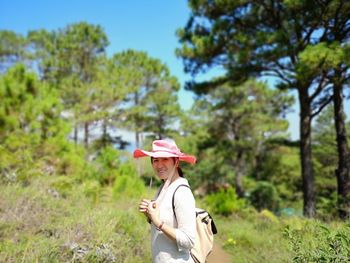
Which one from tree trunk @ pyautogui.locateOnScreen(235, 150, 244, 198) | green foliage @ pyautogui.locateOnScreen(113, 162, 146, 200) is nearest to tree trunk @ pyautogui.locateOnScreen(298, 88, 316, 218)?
green foliage @ pyautogui.locateOnScreen(113, 162, 146, 200)

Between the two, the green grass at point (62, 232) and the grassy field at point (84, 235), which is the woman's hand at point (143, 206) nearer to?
the grassy field at point (84, 235)

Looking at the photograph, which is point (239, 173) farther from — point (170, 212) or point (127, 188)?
point (170, 212)

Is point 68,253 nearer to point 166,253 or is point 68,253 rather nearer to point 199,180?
point 166,253

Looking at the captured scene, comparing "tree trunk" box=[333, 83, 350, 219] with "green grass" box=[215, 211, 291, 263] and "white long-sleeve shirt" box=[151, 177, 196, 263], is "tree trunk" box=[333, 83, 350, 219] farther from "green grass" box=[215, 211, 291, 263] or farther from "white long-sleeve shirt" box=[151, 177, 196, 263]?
"white long-sleeve shirt" box=[151, 177, 196, 263]

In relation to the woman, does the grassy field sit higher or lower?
lower

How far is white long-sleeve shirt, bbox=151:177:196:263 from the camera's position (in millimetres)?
2080

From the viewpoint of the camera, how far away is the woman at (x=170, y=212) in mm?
2078

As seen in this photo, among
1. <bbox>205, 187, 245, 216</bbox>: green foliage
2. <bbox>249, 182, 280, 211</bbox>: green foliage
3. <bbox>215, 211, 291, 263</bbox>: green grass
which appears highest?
<bbox>215, 211, 291, 263</bbox>: green grass

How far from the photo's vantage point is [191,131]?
74.3 ft

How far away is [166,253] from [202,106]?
19575mm

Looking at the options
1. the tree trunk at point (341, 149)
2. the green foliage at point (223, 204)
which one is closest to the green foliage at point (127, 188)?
the green foliage at point (223, 204)

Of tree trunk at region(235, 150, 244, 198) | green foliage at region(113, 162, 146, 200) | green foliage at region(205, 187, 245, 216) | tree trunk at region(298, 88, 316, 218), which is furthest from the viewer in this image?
tree trunk at region(235, 150, 244, 198)

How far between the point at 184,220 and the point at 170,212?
4.4 inches

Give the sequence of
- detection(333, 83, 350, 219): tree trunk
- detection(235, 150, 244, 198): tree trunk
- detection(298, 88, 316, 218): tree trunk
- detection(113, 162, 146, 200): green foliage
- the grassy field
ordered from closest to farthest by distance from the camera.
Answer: the grassy field, detection(113, 162, 146, 200): green foliage, detection(333, 83, 350, 219): tree trunk, detection(298, 88, 316, 218): tree trunk, detection(235, 150, 244, 198): tree trunk
